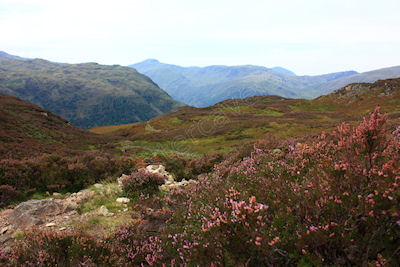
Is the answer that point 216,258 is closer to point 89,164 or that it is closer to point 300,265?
point 300,265

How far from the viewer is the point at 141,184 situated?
6.84 meters

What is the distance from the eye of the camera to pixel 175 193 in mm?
5363

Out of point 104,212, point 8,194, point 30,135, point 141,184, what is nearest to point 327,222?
point 104,212

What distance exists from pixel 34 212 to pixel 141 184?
2.51 m

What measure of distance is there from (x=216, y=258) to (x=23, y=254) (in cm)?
270

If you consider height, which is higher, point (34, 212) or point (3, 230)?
point (34, 212)

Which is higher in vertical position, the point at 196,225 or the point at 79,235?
the point at 196,225

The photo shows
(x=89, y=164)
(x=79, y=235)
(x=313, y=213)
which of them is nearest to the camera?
(x=313, y=213)

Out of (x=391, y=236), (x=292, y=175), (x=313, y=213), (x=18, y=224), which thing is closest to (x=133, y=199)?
(x=18, y=224)

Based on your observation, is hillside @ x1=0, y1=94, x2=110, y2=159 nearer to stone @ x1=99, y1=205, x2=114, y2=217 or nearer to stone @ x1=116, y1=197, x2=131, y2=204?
stone @ x1=116, y1=197, x2=131, y2=204

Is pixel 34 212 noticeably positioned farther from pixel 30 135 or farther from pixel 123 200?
pixel 30 135

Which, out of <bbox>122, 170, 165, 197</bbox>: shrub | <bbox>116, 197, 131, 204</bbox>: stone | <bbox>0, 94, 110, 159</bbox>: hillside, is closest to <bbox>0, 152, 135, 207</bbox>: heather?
<bbox>122, 170, 165, 197</bbox>: shrub

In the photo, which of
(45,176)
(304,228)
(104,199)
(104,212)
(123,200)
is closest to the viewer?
(304,228)

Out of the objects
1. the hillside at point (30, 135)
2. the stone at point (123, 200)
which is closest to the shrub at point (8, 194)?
the stone at point (123, 200)
